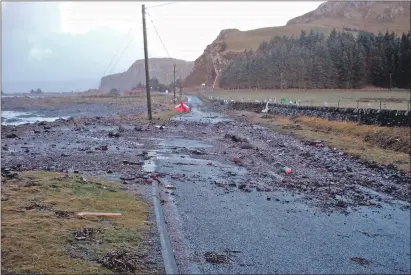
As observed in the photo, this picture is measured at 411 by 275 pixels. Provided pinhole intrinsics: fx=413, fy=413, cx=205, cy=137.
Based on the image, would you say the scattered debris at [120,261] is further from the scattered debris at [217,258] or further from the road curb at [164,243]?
the scattered debris at [217,258]

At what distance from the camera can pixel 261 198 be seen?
10703 mm

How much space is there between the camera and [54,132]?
2697 cm

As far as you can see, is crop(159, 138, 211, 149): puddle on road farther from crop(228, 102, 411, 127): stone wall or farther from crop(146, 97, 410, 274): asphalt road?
crop(146, 97, 410, 274): asphalt road

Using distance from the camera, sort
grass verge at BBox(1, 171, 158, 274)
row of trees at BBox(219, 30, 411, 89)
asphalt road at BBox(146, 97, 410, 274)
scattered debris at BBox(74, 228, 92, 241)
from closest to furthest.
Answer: grass verge at BBox(1, 171, 158, 274) → asphalt road at BBox(146, 97, 410, 274) → scattered debris at BBox(74, 228, 92, 241) → row of trees at BBox(219, 30, 411, 89)

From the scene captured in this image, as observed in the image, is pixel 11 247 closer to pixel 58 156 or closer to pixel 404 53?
pixel 58 156

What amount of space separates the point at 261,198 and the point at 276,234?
2.99 metres

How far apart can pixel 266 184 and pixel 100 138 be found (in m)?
14.2

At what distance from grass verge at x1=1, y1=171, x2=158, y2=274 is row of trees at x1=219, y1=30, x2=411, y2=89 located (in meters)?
8.22

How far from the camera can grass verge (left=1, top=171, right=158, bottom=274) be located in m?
5.72

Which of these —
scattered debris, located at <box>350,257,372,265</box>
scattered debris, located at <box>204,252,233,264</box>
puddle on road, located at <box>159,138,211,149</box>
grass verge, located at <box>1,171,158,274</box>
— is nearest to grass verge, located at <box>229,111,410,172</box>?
puddle on road, located at <box>159,138,211,149</box>

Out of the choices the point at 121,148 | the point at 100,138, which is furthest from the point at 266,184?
the point at 100,138

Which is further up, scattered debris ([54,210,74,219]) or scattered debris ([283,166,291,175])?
scattered debris ([54,210,74,219])

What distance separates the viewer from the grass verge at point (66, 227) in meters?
5.72

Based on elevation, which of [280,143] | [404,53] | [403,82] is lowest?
[280,143]
